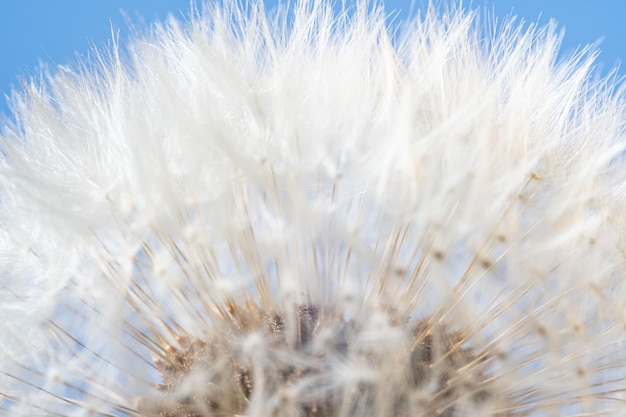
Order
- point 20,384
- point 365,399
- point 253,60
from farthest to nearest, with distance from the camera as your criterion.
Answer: point 253,60
point 20,384
point 365,399

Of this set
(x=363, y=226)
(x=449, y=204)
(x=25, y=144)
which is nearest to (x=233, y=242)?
(x=363, y=226)

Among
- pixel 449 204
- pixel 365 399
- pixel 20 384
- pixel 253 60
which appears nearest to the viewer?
pixel 365 399

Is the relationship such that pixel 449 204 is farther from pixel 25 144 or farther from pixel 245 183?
pixel 25 144

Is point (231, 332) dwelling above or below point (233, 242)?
below

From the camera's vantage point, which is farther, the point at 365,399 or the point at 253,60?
the point at 253,60

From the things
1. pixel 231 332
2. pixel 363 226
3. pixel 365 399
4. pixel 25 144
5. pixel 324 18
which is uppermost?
pixel 324 18

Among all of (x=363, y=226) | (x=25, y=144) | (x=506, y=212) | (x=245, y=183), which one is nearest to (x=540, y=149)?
(x=506, y=212)
